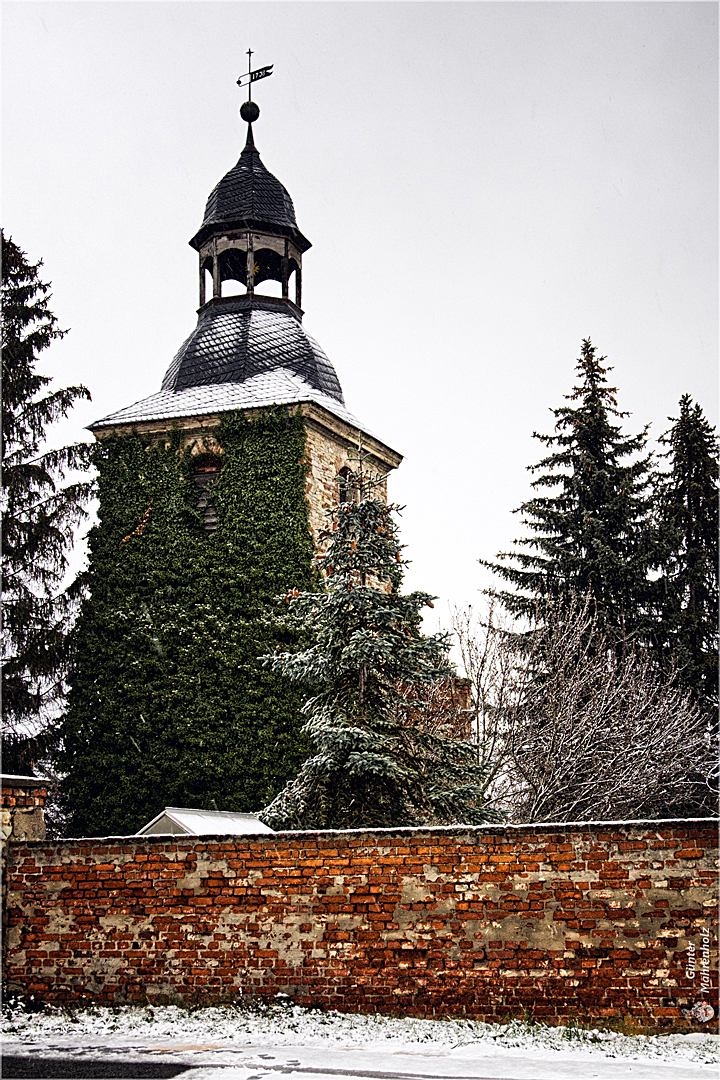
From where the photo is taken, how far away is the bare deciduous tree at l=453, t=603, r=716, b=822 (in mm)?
17797

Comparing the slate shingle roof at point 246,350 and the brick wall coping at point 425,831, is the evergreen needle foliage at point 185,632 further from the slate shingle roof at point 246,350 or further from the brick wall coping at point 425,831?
the brick wall coping at point 425,831

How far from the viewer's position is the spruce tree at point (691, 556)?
2084cm

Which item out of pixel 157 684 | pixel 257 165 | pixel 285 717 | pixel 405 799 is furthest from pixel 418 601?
pixel 257 165

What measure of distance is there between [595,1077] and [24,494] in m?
15.2

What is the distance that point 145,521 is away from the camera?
21016mm

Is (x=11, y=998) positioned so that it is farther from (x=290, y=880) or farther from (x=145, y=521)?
(x=145, y=521)

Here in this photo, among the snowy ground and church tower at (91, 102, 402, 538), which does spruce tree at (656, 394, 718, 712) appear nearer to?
church tower at (91, 102, 402, 538)

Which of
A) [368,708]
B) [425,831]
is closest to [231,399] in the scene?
[368,708]

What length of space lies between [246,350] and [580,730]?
1033 centimetres

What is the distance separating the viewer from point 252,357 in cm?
2264

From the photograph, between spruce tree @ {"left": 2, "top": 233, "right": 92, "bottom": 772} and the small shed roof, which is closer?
the small shed roof

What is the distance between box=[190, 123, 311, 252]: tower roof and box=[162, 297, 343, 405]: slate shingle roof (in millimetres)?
1723

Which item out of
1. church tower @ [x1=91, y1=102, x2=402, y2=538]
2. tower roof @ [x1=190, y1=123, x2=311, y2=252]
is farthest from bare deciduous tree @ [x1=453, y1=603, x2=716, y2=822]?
tower roof @ [x1=190, y1=123, x2=311, y2=252]

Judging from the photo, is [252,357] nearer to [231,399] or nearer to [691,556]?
[231,399]
